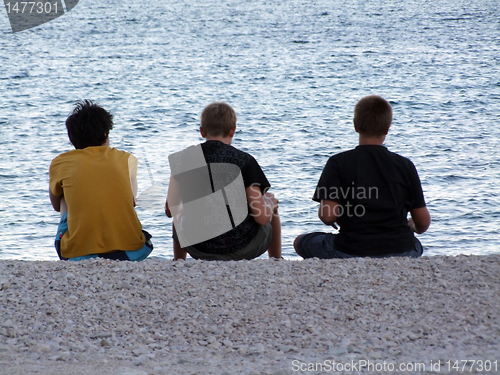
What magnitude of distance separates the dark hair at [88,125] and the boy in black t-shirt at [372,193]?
1465mm

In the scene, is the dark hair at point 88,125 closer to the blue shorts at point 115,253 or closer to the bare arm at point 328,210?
the blue shorts at point 115,253

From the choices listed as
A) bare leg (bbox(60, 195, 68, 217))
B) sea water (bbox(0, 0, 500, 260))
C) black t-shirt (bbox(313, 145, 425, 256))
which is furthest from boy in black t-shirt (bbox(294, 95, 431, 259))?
sea water (bbox(0, 0, 500, 260))

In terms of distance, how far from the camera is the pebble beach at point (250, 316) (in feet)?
8.46

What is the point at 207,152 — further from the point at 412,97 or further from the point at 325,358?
the point at 412,97

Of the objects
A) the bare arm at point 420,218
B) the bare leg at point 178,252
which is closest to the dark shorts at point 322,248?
the bare arm at point 420,218

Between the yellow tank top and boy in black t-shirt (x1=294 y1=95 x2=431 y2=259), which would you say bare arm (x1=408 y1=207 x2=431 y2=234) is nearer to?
boy in black t-shirt (x1=294 y1=95 x2=431 y2=259)

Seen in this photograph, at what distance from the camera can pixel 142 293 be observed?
319 centimetres

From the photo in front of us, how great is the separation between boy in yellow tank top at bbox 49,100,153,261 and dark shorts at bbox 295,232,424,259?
1101 millimetres

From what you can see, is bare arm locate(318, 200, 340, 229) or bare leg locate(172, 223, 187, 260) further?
bare leg locate(172, 223, 187, 260)

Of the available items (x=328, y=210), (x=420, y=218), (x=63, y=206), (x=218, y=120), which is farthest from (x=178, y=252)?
(x=420, y=218)

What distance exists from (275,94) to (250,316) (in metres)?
16.5

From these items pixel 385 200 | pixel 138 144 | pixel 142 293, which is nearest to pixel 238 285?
pixel 142 293

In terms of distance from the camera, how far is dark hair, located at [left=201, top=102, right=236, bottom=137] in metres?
3.68

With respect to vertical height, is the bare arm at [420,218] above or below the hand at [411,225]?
above
